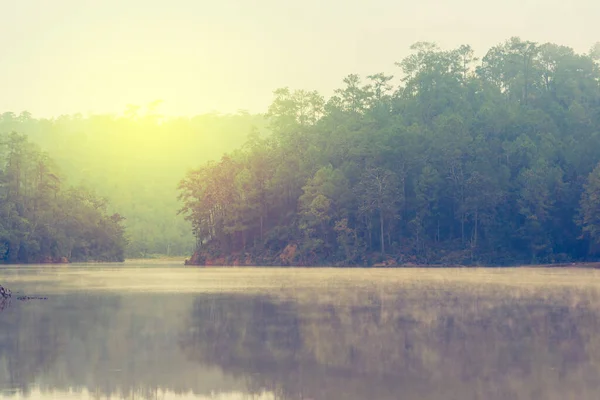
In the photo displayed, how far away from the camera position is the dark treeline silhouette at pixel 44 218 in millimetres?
117562

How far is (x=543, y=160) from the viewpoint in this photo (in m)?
102

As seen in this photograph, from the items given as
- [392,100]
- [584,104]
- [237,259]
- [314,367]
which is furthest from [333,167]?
[314,367]

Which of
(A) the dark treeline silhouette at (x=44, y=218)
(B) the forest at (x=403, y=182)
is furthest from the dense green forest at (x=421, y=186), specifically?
(A) the dark treeline silhouette at (x=44, y=218)

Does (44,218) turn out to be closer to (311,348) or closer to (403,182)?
(403,182)

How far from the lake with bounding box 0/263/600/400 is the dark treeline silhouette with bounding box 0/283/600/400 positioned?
32mm

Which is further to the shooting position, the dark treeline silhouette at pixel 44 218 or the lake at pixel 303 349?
the dark treeline silhouette at pixel 44 218

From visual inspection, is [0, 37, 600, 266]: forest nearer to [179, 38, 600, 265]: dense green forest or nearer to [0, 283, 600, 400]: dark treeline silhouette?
[179, 38, 600, 265]: dense green forest

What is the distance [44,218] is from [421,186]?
187 ft

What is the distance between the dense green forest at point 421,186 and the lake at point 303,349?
217 ft

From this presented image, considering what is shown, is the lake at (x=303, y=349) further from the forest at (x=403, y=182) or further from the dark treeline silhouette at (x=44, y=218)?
the dark treeline silhouette at (x=44, y=218)

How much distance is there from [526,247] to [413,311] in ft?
247

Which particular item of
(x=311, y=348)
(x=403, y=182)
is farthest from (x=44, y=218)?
(x=311, y=348)

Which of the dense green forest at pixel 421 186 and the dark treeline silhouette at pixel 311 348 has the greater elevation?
the dense green forest at pixel 421 186

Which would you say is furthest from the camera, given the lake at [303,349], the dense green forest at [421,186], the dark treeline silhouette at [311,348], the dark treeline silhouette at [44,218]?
the dark treeline silhouette at [44,218]
